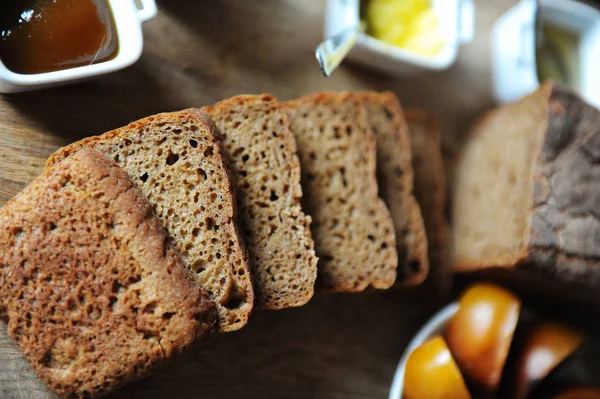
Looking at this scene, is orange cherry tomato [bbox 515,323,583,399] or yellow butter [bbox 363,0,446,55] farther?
yellow butter [bbox 363,0,446,55]

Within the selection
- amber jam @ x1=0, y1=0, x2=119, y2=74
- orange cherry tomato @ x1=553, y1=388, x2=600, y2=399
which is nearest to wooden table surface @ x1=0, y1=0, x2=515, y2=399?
amber jam @ x1=0, y1=0, x2=119, y2=74

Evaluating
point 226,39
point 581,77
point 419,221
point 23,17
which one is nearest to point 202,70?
point 226,39

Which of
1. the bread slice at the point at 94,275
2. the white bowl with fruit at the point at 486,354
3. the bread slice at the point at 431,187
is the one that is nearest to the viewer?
the bread slice at the point at 94,275

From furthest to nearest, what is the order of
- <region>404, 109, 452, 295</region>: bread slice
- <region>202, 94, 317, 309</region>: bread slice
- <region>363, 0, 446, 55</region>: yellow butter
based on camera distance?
<region>404, 109, 452, 295</region>: bread slice < <region>363, 0, 446, 55</region>: yellow butter < <region>202, 94, 317, 309</region>: bread slice

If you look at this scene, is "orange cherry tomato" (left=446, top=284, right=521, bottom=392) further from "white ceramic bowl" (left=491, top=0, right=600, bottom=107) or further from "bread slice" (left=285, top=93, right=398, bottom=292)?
"white ceramic bowl" (left=491, top=0, right=600, bottom=107)

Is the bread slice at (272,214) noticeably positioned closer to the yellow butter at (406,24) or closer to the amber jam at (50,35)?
the amber jam at (50,35)

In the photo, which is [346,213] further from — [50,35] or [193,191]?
[50,35]

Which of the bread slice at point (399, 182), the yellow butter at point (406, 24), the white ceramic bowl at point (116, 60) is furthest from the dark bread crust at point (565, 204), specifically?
the white ceramic bowl at point (116, 60)
